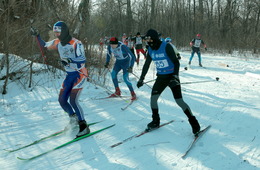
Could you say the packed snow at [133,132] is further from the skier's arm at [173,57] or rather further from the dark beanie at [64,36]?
the dark beanie at [64,36]

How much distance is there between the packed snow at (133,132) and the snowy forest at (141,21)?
1.80 metres

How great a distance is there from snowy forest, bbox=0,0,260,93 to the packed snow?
1803mm

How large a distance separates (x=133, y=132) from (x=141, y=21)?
115ft

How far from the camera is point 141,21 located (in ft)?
123

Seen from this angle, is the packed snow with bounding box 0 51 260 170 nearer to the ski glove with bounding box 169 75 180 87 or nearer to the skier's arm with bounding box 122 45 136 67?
the ski glove with bounding box 169 75 180 87

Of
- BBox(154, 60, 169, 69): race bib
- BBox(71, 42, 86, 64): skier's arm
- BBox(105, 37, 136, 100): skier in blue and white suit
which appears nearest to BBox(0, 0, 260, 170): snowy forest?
BBox(154, 60, 169, 69): race bib

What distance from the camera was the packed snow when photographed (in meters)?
3.32

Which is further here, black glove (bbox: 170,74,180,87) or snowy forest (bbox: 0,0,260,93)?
snowy forest (bbox: 0,0,260,93)

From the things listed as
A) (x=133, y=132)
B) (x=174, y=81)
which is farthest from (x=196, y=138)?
(x=133, y=132)

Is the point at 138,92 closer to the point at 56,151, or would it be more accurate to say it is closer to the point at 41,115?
the point at 41,115

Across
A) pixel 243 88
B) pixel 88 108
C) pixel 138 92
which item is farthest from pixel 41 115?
pixel 243 88

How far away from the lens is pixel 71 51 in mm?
4121

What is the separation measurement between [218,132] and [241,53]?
1978cm

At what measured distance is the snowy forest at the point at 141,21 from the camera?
805 centimetres
